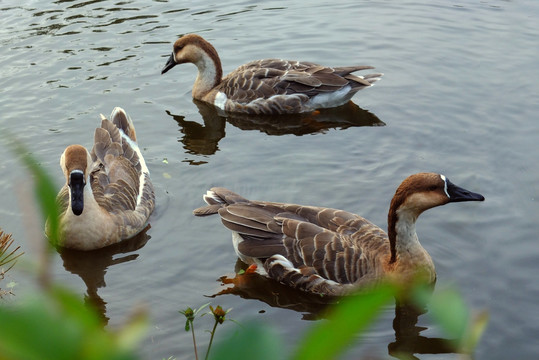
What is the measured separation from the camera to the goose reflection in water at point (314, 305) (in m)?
5.90

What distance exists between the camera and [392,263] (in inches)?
265

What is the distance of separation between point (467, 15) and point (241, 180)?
7.42m

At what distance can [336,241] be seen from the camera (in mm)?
6762

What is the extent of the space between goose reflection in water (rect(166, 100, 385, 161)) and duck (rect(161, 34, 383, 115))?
14 centimetres

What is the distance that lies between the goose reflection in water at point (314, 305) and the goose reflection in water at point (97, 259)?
1270 mm

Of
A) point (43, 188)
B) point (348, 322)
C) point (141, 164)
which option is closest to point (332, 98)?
point (141, 164)

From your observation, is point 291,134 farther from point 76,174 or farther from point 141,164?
point 76,174

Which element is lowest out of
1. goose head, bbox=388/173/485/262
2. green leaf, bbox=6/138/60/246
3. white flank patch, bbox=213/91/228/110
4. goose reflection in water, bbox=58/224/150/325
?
goose reflection in water, bbox=58/224/150/325

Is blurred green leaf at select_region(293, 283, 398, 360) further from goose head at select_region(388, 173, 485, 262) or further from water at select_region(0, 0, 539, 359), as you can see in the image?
goose head at select_region(388, 173, 485, 262)

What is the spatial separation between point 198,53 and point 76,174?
524cm

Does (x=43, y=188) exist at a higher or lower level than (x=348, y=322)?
higher

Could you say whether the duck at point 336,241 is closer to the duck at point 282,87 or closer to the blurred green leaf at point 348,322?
the duck at point 282,87

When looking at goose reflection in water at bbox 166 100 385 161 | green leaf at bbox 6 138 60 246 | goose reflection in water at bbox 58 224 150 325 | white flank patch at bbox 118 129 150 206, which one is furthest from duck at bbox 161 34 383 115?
green leaf at bbox 6 138 60 246

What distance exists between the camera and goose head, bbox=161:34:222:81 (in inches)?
464
